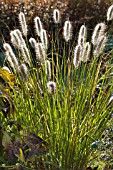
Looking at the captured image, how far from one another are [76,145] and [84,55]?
1.91 feet

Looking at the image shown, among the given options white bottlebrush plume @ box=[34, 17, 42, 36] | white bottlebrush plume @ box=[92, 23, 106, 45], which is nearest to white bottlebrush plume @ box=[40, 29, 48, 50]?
white bottlebrush plume @ box=[34, 17, 42, 36]

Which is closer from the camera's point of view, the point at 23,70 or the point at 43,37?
the point at 23,70

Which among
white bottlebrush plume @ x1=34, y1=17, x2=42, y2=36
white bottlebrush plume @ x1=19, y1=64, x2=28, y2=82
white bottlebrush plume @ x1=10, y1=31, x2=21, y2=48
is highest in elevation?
white bottlebrush plume @ x1=34, y1=17, x2=42, y2=36

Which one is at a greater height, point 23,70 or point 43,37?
point 43,37

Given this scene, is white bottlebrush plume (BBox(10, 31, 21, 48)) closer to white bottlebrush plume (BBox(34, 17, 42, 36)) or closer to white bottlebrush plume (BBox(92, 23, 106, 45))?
white bottlebrush plume (BBox(34, 17, 42, 36))

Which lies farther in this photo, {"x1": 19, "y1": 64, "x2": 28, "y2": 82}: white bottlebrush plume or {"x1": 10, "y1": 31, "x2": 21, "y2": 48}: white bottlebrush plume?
{"x1": 10, "y1": 31, "x2": 21, "y2": 48}: white bottlebrush plume

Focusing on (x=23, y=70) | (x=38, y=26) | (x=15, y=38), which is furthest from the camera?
(x=38, y=26)

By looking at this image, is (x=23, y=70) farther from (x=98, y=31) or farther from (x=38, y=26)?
(x=98, y=31)

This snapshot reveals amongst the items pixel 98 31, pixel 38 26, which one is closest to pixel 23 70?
pixel 38 26

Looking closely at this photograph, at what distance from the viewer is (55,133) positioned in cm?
245

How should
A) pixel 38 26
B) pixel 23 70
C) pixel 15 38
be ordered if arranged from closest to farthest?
pixel 23 70 → pixel 15 38 → pixel 38 26

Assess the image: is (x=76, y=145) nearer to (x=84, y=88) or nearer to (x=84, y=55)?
(x=84, y=88)

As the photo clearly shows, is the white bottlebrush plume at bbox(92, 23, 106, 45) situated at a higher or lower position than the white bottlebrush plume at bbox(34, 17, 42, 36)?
lower

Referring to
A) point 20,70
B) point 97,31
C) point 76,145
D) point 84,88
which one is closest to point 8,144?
point 20,70
